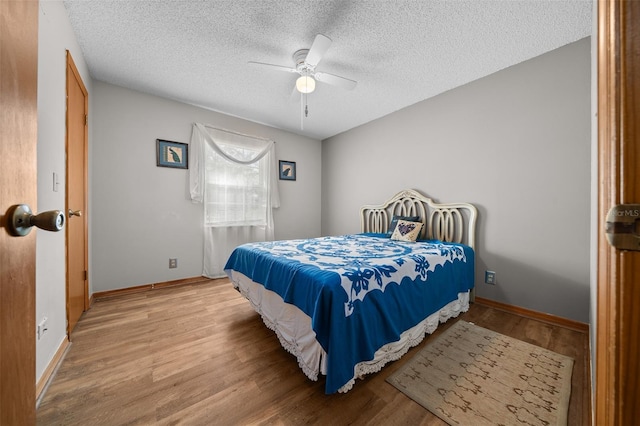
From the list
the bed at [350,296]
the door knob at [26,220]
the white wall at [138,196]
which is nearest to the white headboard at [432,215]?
the bed at [350,296]

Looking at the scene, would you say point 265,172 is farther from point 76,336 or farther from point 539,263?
point 539,263

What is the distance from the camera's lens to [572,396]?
132cm

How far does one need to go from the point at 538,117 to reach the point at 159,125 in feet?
14.4

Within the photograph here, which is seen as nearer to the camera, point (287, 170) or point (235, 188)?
point (235, 188)

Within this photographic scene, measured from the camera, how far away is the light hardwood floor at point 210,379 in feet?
3.94

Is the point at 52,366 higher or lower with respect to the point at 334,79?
lower

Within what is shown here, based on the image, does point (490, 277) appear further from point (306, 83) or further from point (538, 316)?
point (306, 83)

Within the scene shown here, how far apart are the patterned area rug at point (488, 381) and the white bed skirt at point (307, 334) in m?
→ 0.11

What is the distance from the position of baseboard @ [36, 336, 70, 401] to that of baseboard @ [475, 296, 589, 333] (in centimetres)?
363

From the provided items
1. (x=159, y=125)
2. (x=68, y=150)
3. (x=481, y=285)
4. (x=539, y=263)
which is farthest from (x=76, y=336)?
(x=539, y=263)

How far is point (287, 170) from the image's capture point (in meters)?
4.39

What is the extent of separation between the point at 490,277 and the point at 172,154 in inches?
168

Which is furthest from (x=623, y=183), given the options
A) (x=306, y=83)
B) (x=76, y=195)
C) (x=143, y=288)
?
(x=143, y=288)

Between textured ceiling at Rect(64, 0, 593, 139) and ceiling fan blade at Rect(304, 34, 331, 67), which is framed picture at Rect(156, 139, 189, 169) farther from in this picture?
ceiling fan blade at Rect(304, 34, 331, 67)
